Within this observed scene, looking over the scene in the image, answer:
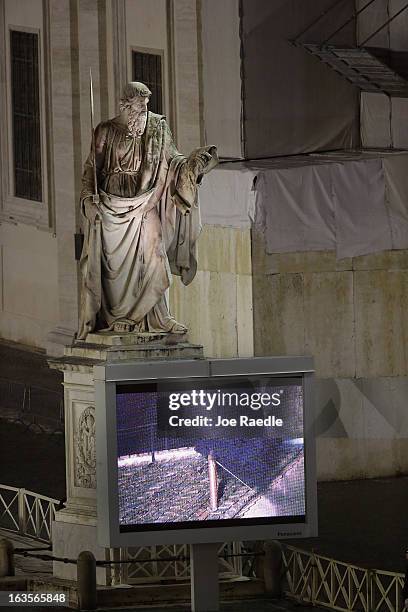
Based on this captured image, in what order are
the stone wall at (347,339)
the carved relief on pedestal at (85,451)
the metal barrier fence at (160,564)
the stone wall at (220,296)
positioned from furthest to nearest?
the stone wall at (220,296), the stone wall at (347,339), the carved relief on pedestal at (85,451), the metal barrier fence at (160,564)

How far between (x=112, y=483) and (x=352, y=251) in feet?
30.4

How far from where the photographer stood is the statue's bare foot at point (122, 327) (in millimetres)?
19109

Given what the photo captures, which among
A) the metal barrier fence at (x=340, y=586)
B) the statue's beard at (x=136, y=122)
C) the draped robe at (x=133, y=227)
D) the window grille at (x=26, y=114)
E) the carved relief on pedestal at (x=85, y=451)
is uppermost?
the window grille at (x=26, y=114)

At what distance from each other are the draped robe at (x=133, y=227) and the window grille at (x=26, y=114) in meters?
12.8

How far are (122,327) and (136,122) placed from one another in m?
1.73

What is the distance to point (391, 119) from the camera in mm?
27703

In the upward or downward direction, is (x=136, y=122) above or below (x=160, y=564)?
above

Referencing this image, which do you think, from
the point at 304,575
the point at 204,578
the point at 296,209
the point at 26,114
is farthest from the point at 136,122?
the point at 26,114

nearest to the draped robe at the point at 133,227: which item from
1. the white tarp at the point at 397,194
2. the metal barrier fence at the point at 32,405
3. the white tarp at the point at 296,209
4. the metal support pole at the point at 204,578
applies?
the metal support pole at the point at 204,578

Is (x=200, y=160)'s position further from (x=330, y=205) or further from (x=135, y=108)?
(x=330, y=205)

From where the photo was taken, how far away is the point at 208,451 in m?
16.8

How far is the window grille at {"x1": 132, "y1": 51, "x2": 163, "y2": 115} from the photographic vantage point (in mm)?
30000

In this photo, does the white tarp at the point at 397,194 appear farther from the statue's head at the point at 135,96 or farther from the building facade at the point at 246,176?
the statue's head at the point at 135,96

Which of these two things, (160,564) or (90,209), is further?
(160,564)
